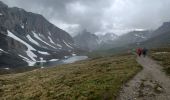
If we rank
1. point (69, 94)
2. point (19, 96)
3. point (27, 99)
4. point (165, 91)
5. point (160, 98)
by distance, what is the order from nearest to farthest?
point (160, 98), point (165, 91), point (69, 94), point (27, 99), point (19, 96)

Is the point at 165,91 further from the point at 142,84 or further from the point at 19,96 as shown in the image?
the point at 19,96

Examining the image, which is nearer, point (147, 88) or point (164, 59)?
point (147, 88)

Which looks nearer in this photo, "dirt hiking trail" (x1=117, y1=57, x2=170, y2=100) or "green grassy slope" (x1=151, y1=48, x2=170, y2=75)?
"dirt hiking trail" (x1=117, y1=57, x2=170, y2=100)

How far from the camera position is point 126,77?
121ft

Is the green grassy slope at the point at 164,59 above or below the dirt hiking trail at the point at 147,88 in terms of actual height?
above

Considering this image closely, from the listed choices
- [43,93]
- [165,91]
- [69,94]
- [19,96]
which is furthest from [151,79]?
[19,96]

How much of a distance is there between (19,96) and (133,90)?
17279 mm

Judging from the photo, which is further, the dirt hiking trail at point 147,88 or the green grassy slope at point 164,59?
the green grassy slope at point 164,59

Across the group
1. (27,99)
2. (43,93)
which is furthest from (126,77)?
(27,99)

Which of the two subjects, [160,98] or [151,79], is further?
[151,79]

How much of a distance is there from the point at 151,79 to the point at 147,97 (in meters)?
8.65

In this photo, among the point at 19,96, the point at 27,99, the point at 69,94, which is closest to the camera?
the point at 69,94

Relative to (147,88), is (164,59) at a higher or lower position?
higher

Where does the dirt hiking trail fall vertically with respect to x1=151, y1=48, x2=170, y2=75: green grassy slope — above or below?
below
